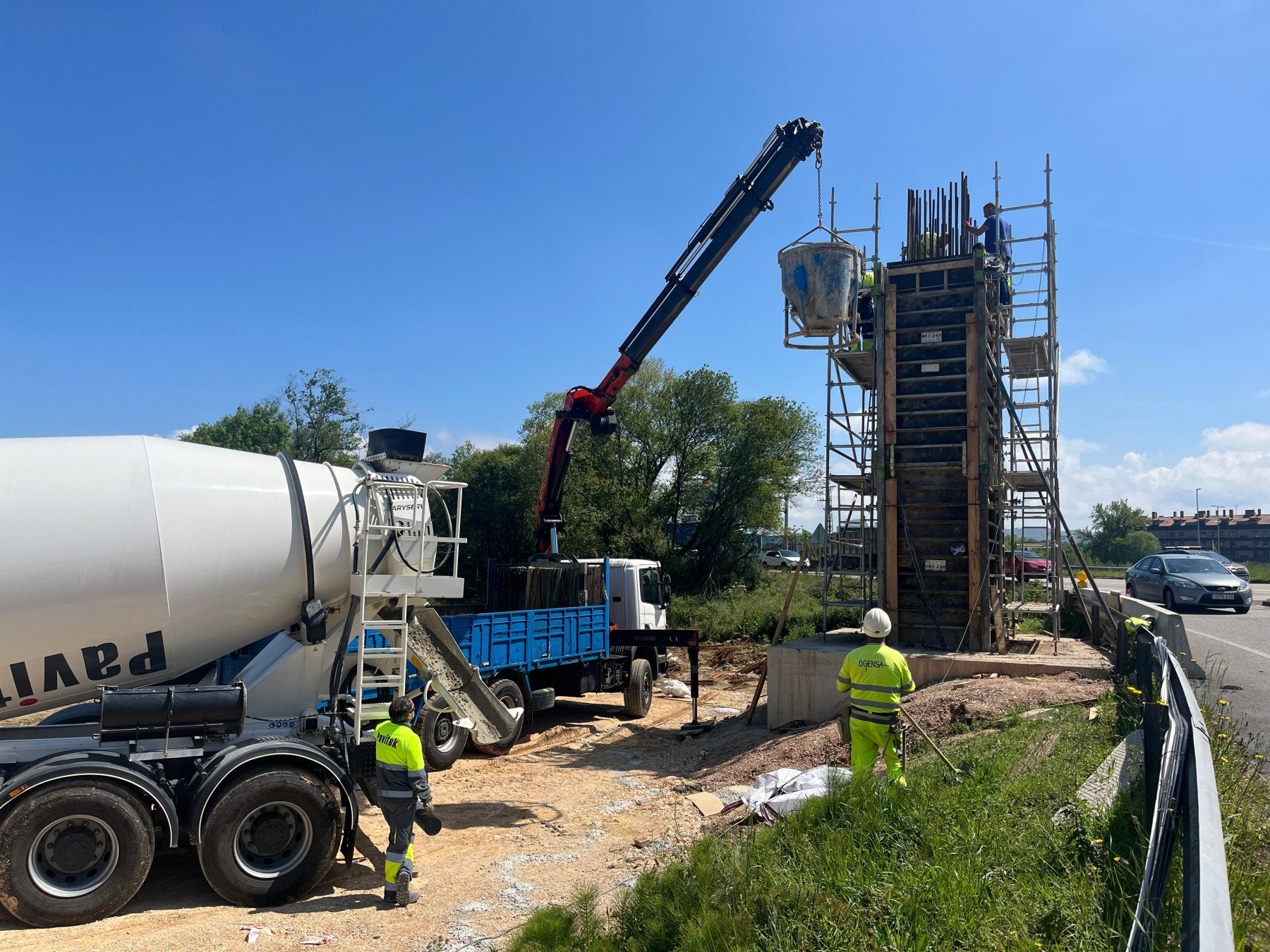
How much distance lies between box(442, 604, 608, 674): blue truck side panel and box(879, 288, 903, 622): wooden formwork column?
4.60 meters

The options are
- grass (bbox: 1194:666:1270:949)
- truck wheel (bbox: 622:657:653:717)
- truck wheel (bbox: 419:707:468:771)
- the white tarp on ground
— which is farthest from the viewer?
truck wheel (bbox: 622:657:653:717)

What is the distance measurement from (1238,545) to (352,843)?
10704 cm

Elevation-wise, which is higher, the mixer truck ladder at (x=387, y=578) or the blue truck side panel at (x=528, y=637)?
the mixer truck ladder at (x=387, y=578)

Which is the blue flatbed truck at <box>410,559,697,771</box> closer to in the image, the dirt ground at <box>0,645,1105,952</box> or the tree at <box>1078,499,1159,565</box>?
the dirt ground at <box>0,645,1105,952</box>

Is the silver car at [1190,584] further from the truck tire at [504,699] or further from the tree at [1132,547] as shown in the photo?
the tree at [1132,547]

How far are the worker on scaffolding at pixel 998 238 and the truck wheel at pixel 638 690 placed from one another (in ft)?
28.0

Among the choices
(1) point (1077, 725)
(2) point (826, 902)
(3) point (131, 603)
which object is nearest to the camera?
(2) point (826, 902)

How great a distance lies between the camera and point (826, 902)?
14.6 ft

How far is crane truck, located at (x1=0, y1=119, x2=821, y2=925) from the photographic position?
610 centimetres

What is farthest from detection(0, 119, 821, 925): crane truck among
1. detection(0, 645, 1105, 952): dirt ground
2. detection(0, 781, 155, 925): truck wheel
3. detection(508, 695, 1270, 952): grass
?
detection(508, 695, 1270, 952): grass

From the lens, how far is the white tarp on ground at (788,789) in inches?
272

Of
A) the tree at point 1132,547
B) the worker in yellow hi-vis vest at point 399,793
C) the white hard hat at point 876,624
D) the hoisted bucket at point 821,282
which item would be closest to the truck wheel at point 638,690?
the hoisted bucket at point 821,282

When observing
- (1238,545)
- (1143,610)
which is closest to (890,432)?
(1143,610)

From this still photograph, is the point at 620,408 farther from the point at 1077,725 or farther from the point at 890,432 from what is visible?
the point at 1077,725
